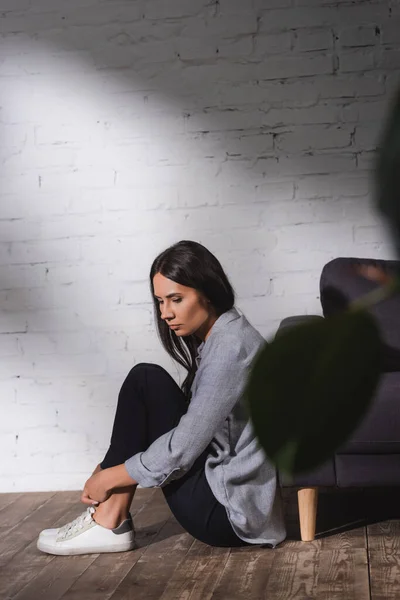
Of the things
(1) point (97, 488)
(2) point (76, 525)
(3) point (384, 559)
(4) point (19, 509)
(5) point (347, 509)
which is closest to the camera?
(3) point (384, 559)

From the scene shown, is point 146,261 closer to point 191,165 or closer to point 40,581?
point 191,165

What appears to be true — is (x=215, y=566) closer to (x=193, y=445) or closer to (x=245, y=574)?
(x=245, y=574)

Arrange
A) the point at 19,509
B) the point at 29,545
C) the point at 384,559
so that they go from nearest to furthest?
1. the point at 384,559
2. the point at 29,545
3. the point at 19,509

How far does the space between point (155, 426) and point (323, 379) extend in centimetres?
241

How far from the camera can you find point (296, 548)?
2.55m

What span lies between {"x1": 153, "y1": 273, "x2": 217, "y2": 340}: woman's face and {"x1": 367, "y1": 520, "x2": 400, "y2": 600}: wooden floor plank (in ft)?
2.60

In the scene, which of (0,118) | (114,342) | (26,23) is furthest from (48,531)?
(26,23)

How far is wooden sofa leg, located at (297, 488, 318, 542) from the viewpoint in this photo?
8.41 feet

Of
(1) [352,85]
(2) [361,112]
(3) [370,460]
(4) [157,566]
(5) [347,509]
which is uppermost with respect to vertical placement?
(1) [352,85]

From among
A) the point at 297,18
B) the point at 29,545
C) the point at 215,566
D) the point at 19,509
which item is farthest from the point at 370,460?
the point at 297,18

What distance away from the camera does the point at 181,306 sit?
2.54 metres

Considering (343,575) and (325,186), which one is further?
(325,186)

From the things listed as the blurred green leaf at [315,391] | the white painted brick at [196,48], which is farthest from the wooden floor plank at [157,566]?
the blurred green leaf at [315,391]

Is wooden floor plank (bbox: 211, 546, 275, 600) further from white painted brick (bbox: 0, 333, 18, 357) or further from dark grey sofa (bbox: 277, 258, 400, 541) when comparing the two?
white painted brick (bbox: 0, 333, 18, 357)
